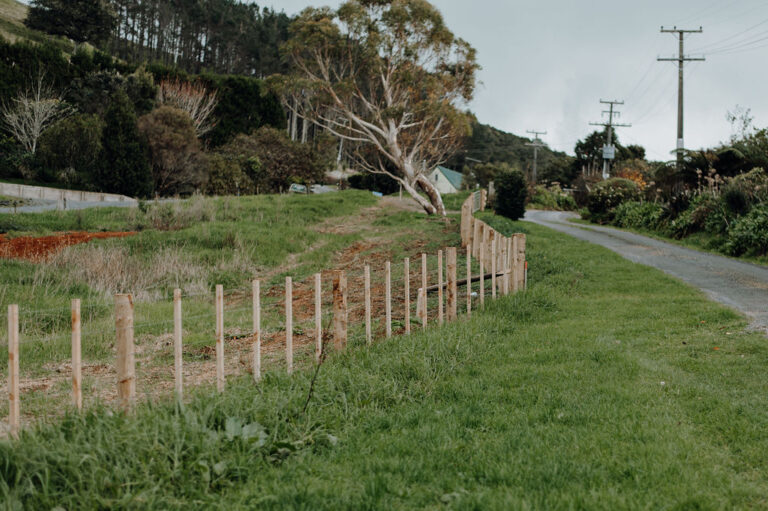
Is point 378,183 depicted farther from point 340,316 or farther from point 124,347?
point 124,347

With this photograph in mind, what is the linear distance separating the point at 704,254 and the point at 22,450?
1835cm

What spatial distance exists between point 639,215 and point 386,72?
1402cm

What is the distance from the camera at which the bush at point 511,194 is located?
30.9 m

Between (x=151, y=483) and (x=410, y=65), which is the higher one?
(x=410, y=65)

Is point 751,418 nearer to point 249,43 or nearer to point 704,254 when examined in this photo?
point 704,254

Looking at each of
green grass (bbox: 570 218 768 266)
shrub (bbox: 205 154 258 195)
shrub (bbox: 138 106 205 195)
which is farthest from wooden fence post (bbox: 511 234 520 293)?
shrub (bbox: 138 106 205 195)

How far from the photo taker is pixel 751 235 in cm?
1712

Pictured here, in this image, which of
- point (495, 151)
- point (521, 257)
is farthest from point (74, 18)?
point (495, 151)

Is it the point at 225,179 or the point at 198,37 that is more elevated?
the point at 198,37

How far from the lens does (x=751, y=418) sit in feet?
16.1

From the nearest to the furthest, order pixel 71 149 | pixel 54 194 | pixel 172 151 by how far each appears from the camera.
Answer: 1. pixel 54 194
2. pixel 71 149
3. pixel 172 151

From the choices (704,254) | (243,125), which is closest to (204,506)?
(704,254)

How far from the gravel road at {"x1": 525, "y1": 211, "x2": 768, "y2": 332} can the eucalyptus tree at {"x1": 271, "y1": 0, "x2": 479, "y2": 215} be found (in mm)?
11459

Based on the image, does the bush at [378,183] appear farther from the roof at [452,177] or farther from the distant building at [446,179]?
the roof at [452,177]
